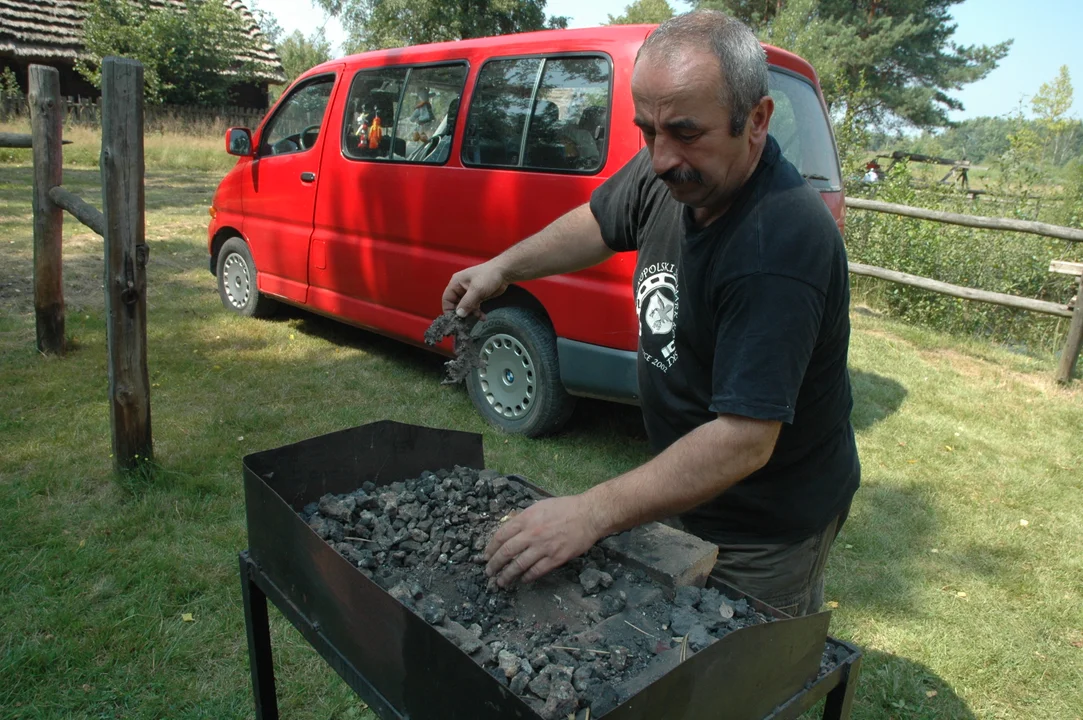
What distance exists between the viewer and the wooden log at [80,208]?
4.43m

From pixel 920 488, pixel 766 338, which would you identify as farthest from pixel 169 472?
pixel 920 488

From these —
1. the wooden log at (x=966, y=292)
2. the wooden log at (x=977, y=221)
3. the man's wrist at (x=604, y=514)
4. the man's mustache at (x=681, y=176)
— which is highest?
the man's mustache at (x=681, y=176)

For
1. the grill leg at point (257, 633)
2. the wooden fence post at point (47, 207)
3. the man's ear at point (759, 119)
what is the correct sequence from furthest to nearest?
the wooden fence post at point (47, 207)
the grill leg at point (257, 633)
the man's ear at point (759, 119)

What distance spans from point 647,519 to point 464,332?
85cm

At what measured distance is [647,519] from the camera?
63.3 inches

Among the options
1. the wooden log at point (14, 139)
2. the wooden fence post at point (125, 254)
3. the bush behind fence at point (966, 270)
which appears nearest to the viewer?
the wooden fence post at point (125, 254)

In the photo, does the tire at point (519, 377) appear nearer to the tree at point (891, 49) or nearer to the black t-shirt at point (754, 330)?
the black t-shirt at point (754, 330)

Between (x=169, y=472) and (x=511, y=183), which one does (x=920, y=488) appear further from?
(x=169, y=472)

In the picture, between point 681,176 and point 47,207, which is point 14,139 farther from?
point 681,176

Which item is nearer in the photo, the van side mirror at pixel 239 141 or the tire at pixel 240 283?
the van side mirror at pixel 239 141

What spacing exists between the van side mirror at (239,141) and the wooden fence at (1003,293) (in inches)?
230

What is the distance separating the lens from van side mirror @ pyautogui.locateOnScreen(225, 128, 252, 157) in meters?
6.20

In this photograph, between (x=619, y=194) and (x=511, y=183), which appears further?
(x=511, y=183)

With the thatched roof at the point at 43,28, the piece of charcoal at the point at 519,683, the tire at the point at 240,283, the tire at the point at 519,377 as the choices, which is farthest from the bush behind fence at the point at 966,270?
the thatched roof at the point at 43,28
